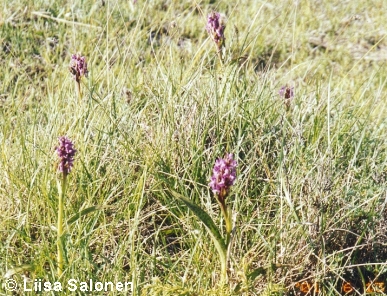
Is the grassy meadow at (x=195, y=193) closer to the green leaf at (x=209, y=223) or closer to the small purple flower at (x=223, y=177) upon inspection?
the green leaf at (x=209, y=223)

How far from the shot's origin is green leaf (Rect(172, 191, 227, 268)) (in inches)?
73.0

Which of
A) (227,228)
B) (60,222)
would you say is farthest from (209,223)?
(60,222)

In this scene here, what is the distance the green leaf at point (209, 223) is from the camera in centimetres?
185

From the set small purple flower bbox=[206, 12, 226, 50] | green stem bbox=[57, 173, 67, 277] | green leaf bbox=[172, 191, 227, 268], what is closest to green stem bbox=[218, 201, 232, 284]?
green leaf bbox=[172, 191, 227, 268]

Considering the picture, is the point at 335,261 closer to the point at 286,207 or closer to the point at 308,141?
the point at 286,207

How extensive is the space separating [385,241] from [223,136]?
744 millimetres

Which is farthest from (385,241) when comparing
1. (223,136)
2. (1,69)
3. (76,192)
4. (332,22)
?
(332,22)

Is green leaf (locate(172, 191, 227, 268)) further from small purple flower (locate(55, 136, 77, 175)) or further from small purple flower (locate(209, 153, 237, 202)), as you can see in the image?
small purple flower (locate(55, 136, 77, 175))

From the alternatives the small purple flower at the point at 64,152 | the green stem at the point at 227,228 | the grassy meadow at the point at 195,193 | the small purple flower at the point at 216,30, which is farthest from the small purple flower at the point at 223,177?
the small purple flower at the point at 216,30

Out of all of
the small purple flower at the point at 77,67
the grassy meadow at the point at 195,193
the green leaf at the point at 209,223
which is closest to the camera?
the green leaf at the point at 209,223

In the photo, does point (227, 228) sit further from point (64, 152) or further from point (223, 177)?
point (64, 152)

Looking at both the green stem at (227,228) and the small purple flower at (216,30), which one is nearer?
the green stem at (227,228)

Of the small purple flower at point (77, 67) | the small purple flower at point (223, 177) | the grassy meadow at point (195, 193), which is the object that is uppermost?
the small purple flower at point (77, 67)

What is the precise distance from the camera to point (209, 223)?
1.88 metres
